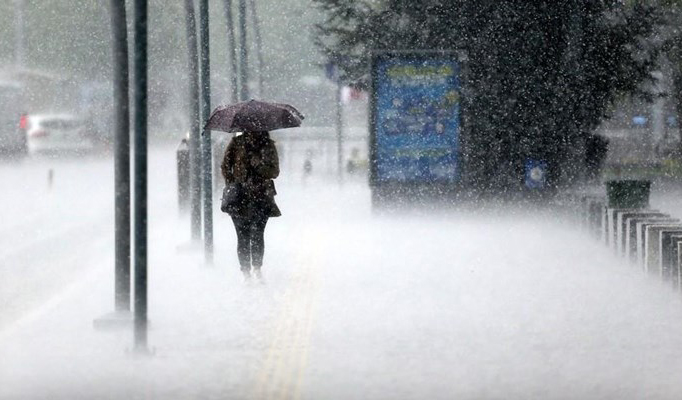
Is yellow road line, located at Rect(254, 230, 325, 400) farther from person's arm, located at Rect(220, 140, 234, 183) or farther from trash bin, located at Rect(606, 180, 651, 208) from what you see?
trash bin, located at Rect(606, 180, 651, 208)

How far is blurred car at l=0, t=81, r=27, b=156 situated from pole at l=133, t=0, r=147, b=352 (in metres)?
38.6

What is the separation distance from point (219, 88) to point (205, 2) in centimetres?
7165

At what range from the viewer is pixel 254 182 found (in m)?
15.5

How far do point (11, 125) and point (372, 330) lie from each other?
127 ft

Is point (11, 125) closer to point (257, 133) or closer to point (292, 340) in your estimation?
point (257, 133)

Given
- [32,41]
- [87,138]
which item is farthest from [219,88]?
[87,138]

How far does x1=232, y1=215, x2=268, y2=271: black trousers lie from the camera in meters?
15.5

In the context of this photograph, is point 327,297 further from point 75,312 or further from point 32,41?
point 32,41

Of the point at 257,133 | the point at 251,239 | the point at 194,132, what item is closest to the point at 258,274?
the point at 251,239

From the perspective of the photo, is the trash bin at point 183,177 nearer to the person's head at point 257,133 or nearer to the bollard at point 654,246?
the person's head at point 257,133

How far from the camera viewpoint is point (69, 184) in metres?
36.6

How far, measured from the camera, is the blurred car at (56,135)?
52812mm

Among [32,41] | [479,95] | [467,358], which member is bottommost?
[467,358]

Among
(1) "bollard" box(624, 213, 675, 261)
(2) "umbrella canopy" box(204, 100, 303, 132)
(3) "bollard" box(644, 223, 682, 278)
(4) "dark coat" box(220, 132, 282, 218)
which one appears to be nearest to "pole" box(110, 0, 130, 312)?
(2) "umbrella canopy" box(204, 100, 303, 132)
